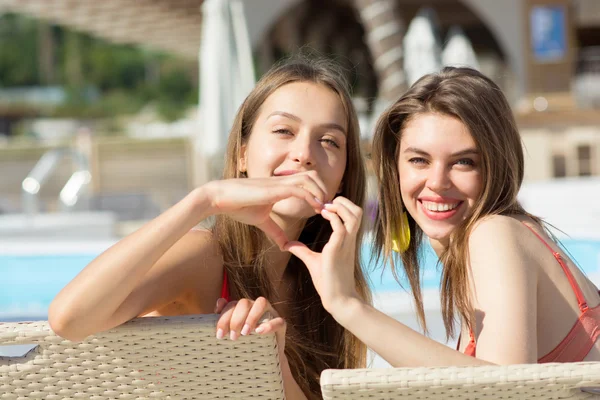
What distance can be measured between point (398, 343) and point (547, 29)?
14.8 metres

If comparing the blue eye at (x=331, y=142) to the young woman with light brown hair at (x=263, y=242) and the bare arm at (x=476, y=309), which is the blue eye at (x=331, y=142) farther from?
the bare arm at (x=476, y=309)

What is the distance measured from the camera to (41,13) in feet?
49.4

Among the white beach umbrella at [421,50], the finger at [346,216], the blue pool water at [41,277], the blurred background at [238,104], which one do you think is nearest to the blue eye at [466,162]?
the finger at [346,216]

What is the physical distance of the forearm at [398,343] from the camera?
1.43 m

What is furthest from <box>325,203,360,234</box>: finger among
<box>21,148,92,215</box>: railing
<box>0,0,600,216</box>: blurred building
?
<box>0,0,600,216</box>: blurred building

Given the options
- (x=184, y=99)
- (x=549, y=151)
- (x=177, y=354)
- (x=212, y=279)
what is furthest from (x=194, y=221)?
(x=184, y=99)

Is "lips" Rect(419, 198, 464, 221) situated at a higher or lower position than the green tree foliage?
lower

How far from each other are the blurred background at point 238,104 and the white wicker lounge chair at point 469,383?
1344 millimetres

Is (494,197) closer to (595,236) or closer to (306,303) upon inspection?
(306,303)

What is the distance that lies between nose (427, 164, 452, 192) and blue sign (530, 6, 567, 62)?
46.0 feet

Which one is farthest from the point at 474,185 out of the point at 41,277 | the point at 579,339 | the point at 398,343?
the point at 41,277

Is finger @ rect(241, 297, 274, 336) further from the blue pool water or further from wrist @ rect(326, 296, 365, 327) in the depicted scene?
the blue pool water

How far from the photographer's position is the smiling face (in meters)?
1.78

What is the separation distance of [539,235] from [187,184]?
899 centimetres
